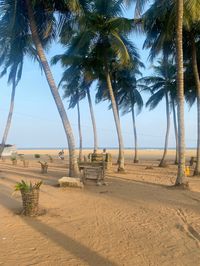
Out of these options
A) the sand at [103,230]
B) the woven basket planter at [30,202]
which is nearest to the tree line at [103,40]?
the sand at [103,230]

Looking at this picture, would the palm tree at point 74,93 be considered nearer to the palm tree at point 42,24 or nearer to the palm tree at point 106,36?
the palm tree at point 106,36

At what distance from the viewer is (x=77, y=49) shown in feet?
73.5

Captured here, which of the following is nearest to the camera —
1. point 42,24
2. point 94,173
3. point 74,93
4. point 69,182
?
point 69,182

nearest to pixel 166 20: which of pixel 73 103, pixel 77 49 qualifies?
pixel 77 49

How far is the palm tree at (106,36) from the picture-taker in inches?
784

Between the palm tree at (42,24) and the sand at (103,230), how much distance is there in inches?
147

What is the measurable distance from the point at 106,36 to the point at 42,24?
5.29 m

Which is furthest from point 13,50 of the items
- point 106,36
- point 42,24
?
point 106,36

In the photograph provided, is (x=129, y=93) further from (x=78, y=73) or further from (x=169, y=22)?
(x=169, y=22)

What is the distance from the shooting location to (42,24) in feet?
58.1

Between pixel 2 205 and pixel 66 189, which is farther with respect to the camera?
pixel 66 189

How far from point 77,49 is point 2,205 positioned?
14997 millimetres

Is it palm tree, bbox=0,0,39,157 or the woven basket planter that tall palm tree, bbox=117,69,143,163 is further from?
the woven basket planter

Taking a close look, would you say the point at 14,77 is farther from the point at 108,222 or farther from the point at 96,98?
the point at 108,222
